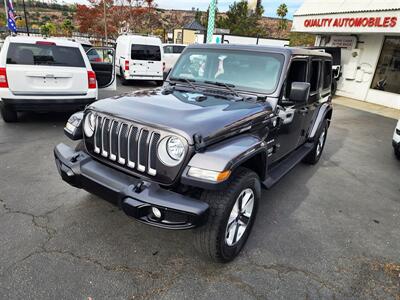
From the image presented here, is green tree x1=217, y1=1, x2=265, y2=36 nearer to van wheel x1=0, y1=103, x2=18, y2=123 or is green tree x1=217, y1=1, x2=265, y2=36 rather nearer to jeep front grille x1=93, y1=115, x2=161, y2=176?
van wheel x1=0, y1=103, x2=18, y2=123

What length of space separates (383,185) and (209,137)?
392cm

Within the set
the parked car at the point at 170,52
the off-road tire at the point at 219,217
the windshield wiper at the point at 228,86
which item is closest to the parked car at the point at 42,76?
the windshield wiper at the point at 228,86

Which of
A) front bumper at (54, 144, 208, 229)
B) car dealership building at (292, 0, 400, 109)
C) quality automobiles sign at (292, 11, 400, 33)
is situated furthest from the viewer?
car dealership building at (292, 0, 400, 109)

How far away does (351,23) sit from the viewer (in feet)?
39.2

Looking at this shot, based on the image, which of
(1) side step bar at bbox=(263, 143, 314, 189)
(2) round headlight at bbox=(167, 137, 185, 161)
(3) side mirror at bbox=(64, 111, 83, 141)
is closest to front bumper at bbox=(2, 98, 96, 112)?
(3) side mirror at bbox=(64, 111, 83, 141)

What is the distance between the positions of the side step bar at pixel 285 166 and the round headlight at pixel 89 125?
5.84 feet

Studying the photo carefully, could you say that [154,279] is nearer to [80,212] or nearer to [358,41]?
[80,212]

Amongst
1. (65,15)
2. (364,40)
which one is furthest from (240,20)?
(65,15)

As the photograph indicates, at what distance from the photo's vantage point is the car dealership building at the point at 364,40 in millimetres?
10984

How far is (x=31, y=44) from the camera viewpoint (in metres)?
5.71

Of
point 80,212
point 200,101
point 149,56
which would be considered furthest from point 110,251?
point 149,56

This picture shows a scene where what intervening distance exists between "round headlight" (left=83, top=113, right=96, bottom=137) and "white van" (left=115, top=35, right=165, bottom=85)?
9.42 m

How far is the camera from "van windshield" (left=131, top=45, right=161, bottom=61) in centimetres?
1160

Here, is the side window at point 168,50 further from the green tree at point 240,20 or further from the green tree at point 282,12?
the green tree at point 282,12
